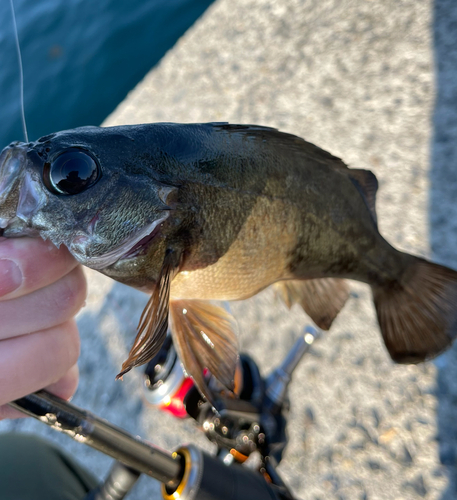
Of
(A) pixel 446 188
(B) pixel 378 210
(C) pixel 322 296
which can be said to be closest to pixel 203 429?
(C) pixel 322 296

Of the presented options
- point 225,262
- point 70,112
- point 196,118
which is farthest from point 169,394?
point 70,112

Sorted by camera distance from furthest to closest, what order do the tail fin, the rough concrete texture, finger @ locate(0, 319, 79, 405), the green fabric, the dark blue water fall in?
the dark blue water
the rough concrete texture
the green fabric
the tail fin
finger @ locate(0, 319, 79, 405)

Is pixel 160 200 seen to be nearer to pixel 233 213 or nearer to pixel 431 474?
pixel 233 213

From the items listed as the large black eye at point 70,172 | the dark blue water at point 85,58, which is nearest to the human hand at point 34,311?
the large black eye at point 70,172

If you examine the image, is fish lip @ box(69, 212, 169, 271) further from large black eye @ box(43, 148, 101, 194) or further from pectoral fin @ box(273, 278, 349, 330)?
pectoral fin @ box(273, 278, 349, 330)

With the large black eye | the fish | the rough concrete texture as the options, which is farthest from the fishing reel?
the large black eye

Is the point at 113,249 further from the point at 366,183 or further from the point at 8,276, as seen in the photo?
the point at 366,183
